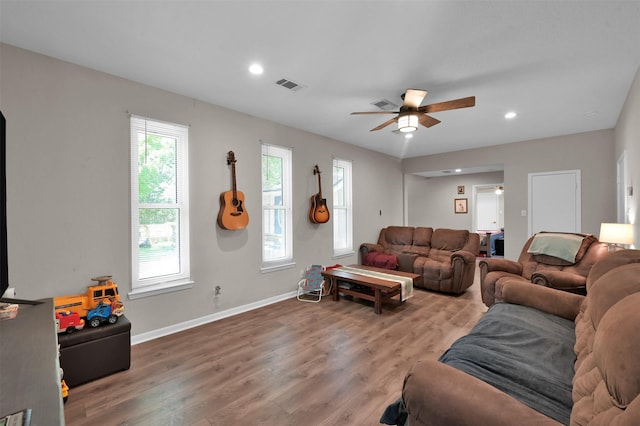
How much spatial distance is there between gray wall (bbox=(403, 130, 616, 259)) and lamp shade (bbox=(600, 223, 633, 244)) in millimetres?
2153

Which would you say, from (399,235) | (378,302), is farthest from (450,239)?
(378,302)

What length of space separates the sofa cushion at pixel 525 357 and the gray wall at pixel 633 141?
6.43ft

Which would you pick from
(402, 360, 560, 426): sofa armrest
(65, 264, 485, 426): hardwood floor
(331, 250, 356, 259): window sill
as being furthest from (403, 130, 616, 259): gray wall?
(402, 360, 560, 426): sofa armrest

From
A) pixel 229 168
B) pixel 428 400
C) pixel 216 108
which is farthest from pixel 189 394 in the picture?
pixel 216 108

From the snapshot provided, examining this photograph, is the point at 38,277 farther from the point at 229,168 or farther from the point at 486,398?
the point at 486,398

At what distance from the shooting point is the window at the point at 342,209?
5.47 metres

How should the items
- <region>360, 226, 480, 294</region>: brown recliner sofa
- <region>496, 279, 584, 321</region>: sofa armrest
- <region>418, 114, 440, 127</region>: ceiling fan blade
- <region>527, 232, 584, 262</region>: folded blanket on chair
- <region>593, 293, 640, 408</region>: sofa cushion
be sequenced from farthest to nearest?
1. <region>360, 226, 480, 294</region>: brown recliner sofa
2. <region>527, 232, 584, 262</region>: folded blanket on chair
3. <region>418, 114, 440, 127</region>: ceiling fan blade
4. <region>496, 279, 584, 321</region>: sofa armrest
5. <region>593, 293, 640, 408</region>: sofa cushion

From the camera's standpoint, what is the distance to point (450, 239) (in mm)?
5172

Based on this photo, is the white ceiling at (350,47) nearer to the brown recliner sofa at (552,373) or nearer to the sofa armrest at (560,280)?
the brown recliner sofa at (552,373)

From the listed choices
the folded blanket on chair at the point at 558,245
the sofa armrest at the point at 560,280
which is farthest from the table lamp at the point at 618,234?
the sofa armrest at the point at 560,280

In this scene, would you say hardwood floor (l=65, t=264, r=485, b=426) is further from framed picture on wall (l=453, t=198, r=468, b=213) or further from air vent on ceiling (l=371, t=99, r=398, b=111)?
framed picture on wall (l=453, t=198, r=468, b=213)

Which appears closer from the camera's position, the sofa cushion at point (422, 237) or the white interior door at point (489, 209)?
the sofa cushion at point (422, 237)

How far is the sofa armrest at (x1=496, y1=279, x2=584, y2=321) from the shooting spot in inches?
85.3

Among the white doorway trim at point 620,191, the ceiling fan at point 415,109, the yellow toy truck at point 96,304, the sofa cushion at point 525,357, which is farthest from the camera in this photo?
the white doorway trim at point 620,191
